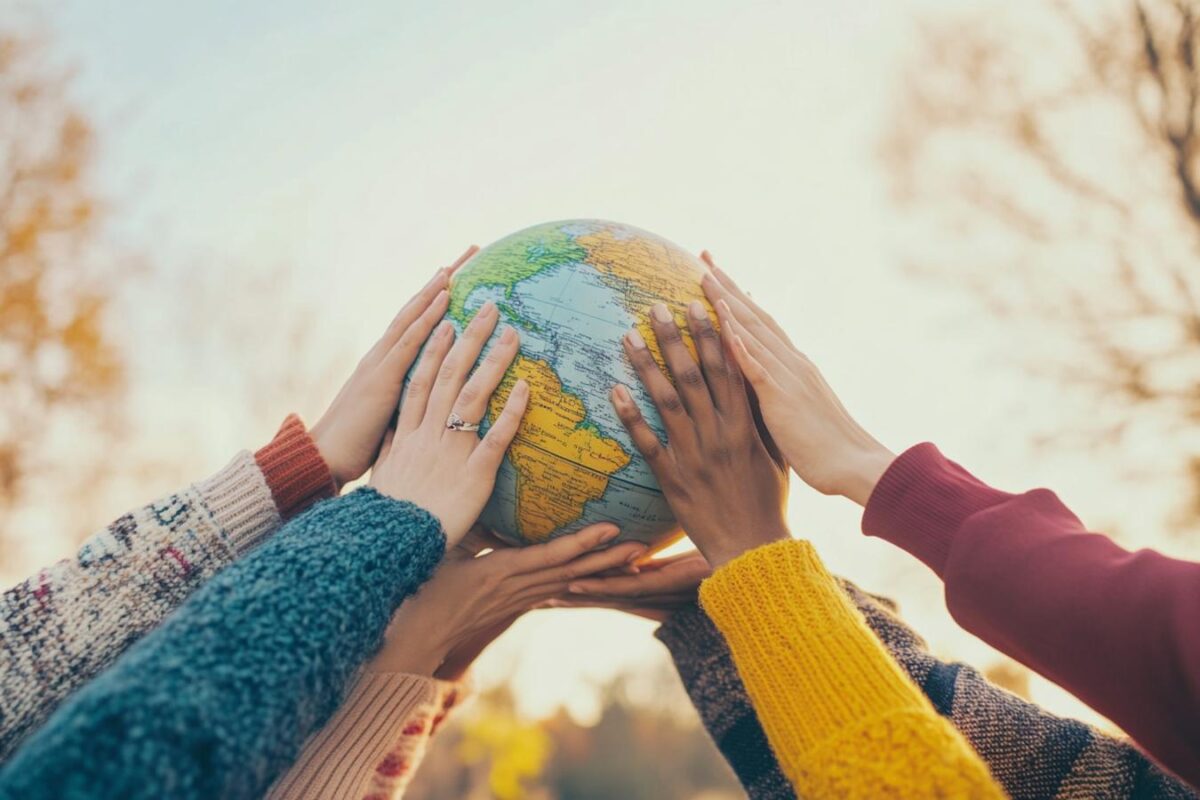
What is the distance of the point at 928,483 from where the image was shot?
2182mm

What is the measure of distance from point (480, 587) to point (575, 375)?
75 cm

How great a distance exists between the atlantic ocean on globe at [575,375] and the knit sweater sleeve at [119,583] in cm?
66

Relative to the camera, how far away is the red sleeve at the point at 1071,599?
5.51ft

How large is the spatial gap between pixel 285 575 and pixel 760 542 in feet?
4.09

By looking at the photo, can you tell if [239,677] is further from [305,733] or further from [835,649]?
[835,649]

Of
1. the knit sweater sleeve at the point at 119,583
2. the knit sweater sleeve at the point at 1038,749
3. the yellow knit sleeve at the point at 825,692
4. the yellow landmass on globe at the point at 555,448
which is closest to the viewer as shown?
the yellow knit sleeve at the point at 825,692

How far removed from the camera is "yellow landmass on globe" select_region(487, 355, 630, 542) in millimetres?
2482

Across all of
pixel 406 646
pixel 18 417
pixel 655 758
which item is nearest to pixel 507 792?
pixel 655 758

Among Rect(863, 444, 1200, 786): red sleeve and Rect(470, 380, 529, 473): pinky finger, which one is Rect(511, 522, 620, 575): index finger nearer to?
Rect(470, 380, 529, 473): pinky finger

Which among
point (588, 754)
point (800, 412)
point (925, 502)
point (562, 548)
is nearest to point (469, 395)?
point (562, 548)

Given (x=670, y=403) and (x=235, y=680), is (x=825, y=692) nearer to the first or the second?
(x=670, y=403)

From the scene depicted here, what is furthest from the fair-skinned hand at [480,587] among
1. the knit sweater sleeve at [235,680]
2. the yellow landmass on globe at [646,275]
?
the knit sweater sleeve at [235,680]

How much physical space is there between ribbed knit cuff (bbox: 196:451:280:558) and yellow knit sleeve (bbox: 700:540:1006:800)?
1174 millimetres

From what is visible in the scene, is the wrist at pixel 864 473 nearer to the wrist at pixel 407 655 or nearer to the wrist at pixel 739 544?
the wrist at pixel 739 544
